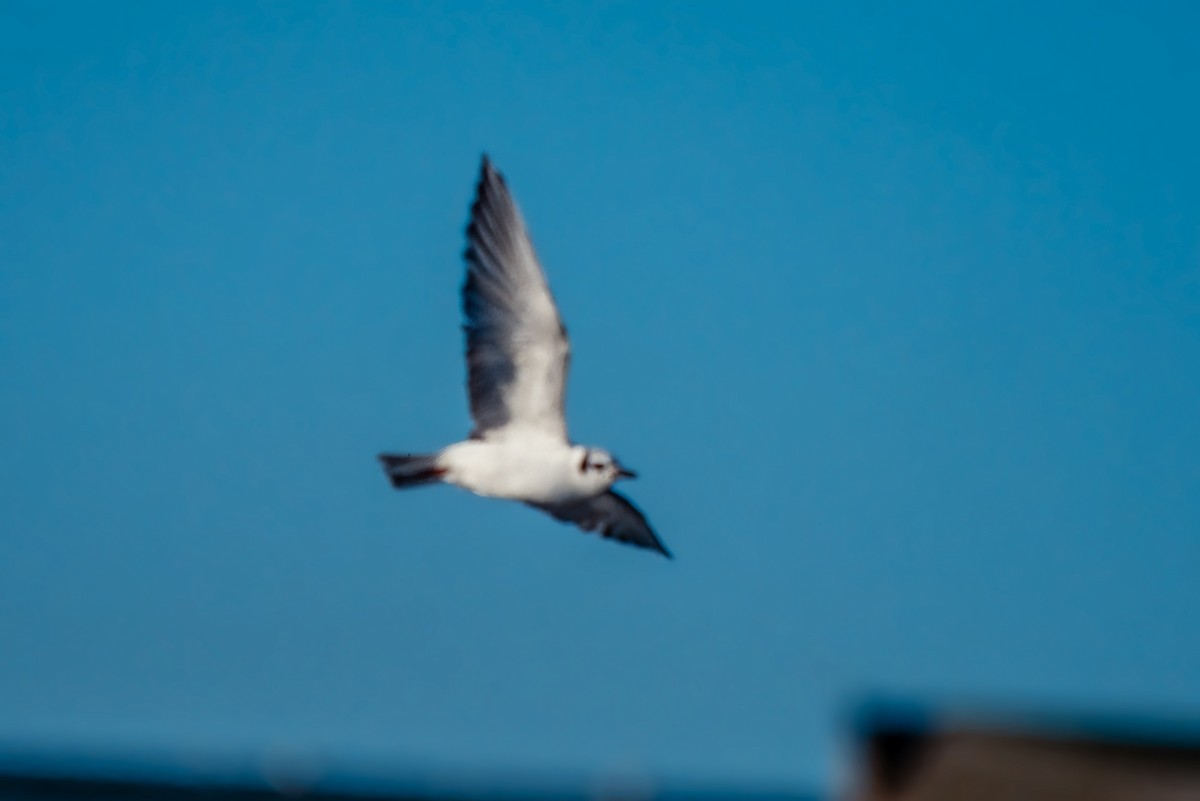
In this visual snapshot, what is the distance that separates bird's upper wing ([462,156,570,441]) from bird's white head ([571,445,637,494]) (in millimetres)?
364

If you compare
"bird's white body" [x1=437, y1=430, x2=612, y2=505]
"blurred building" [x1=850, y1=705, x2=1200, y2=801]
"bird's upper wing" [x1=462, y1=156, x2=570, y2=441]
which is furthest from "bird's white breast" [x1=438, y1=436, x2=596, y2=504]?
"blurred building" [x1=850, y1=705, x2=1200, y2=801]

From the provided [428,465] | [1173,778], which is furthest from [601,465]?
[1173,778]

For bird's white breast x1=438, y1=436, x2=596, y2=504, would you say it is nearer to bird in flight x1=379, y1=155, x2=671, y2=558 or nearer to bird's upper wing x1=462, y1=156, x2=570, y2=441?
bird in flight x1=379, y1=155, x2=671, y2=558

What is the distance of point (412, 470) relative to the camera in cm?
1307

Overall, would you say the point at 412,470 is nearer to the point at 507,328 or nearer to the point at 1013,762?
the point at 507,328

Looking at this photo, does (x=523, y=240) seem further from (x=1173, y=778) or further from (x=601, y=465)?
(x=1173, y=778)

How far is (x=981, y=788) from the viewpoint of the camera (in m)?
2.44

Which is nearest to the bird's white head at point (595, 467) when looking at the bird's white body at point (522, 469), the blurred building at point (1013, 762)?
the bird's white body at point (522, 469)

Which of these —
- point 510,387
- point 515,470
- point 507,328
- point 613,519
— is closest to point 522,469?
point 515,470

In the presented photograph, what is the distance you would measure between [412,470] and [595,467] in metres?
1.44

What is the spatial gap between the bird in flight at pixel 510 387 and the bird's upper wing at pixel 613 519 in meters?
0.44

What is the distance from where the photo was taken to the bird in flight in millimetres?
12859

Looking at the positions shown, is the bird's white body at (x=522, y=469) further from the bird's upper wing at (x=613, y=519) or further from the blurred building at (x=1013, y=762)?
the blurred building at (x=1013, y=762)

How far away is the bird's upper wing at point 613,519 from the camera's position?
1409 cm
